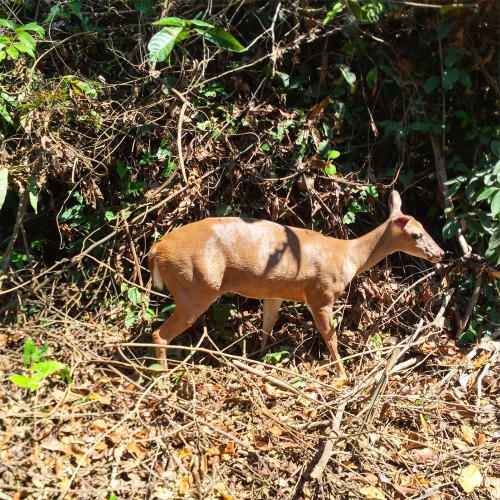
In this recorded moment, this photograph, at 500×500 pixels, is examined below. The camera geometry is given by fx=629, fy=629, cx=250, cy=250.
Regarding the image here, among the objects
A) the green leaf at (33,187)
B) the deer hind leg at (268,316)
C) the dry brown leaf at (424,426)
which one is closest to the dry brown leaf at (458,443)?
the dry brown leaf at (424,426)

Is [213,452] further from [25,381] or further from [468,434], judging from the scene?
[468,434]

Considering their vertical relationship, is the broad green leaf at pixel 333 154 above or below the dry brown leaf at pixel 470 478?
above

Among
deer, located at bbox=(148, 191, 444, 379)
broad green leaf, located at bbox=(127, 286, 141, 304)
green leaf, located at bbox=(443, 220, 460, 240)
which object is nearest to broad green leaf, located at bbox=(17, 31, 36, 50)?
deer, located at bbox=(148, 191, 444, 379)

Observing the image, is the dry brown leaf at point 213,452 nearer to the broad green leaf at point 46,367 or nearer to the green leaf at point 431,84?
the broad green leaf at point 46,367

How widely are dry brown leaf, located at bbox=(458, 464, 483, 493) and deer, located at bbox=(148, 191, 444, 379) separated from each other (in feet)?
3.73

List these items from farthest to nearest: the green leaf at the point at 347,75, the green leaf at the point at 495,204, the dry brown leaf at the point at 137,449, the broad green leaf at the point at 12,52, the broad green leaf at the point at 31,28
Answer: the green leaf at the point at 347,75
the green leaf at the point at 495,204
the broad green leaf at the point at 31,28
the broad green leaf at the point at 12,52
the dry brown leaf at the point at 137,449

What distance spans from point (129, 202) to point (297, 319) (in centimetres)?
185

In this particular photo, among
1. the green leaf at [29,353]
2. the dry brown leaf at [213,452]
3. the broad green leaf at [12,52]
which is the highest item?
the broad green leaf at [12,52]

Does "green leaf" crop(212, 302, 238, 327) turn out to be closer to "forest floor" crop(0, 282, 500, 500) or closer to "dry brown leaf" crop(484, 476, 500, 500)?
"forest floor" crop(0, 282, 500, 500)

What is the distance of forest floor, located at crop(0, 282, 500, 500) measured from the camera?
3.86 metres

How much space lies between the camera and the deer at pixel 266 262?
15.7 ft

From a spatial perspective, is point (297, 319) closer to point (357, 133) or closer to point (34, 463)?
point (357, 133)

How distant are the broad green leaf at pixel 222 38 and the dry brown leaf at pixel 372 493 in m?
3.26

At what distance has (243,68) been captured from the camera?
5.75 metres
